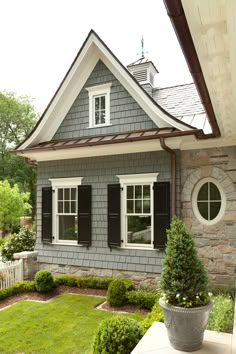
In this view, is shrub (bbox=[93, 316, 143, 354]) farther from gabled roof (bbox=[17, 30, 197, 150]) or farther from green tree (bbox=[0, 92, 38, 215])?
green tree (bbox=[0, 92, 38, 215])

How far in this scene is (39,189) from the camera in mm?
9062

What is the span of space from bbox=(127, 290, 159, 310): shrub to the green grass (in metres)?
0.47

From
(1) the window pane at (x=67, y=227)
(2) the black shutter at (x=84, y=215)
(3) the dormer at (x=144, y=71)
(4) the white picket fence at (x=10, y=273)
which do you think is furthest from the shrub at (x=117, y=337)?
(3) the dormer at (x=144, y=71)

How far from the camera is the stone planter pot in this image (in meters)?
3.38

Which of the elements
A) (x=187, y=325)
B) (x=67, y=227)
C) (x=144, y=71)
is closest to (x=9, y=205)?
(x=67, y=227)

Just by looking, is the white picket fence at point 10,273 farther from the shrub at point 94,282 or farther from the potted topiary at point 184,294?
the potted topiary at point 184,294

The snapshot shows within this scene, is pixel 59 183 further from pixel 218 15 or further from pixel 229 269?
pixel 218 15

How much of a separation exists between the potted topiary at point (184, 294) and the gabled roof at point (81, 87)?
383 cm

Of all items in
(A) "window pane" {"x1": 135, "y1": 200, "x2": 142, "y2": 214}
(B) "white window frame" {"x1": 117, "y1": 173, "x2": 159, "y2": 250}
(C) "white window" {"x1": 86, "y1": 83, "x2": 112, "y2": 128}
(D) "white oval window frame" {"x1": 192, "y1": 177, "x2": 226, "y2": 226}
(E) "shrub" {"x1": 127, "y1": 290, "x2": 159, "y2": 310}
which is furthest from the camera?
(C) "white window" {"x1": 86, "y1": 83, "x2": 112, "y2": 128}

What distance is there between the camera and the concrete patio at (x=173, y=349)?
3384 mm

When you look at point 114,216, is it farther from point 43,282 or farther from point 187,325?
point 187,325

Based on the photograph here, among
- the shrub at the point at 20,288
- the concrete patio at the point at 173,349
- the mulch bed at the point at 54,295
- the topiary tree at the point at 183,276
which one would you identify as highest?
the topiary tree at the point at 183,276

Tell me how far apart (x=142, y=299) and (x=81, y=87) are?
6.01 meters

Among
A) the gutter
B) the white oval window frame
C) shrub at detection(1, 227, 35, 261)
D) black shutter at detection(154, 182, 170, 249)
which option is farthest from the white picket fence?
the gutter
